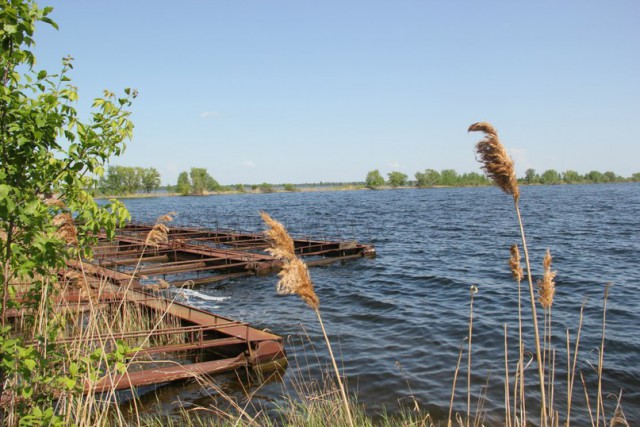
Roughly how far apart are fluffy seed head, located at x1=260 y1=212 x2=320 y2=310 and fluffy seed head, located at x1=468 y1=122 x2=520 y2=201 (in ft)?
4.43

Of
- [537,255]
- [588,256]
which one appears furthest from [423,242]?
[588,256]

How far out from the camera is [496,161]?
10.2ft

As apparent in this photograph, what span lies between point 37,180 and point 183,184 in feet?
593

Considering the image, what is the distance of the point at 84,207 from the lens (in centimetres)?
446

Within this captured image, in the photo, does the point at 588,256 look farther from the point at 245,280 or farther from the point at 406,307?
the point at 245,280

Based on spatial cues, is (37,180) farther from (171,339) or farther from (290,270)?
(171,339)

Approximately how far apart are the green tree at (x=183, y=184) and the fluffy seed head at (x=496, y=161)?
593 ft

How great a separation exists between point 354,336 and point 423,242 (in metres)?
18.9

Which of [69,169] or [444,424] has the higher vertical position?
[69,169]

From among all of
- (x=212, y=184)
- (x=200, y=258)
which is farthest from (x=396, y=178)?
(x=200, y=258)

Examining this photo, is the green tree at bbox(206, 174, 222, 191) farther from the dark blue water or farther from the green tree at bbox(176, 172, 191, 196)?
the dark blue water

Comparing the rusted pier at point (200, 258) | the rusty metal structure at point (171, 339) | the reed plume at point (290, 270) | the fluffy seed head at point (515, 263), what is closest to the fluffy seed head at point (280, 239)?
the reed plume at point (290, 270)

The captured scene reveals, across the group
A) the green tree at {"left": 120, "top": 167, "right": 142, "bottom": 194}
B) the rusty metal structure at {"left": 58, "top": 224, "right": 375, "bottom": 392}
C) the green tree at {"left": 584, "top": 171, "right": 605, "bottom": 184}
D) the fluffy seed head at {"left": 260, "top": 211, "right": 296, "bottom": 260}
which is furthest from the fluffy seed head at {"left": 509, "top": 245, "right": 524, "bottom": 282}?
the green tree at {"left": 584, "top": 171, "right": 605, "bottom": 184}

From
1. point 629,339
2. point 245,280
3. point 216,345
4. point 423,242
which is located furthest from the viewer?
point 423,242
